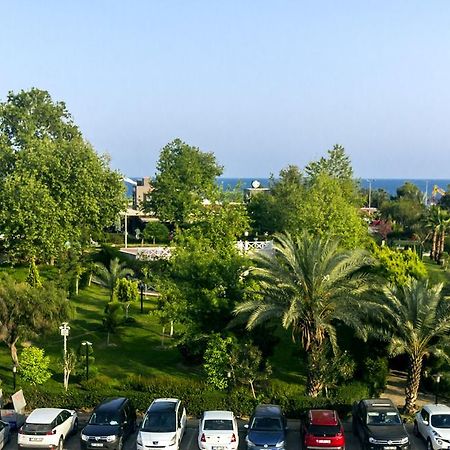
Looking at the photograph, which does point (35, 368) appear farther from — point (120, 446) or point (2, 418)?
point (120, 446)

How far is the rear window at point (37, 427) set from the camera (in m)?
20.8

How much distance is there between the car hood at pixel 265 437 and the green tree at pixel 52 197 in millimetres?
27286

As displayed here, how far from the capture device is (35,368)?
1022 inches

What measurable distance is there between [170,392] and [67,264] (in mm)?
20181

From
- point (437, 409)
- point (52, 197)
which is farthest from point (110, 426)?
point (52, 197)

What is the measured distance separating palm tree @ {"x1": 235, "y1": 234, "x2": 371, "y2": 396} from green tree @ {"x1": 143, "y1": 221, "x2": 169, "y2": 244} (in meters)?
39.1

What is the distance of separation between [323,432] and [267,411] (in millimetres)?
2362

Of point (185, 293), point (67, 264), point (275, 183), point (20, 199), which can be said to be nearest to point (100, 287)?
point (67, 264)

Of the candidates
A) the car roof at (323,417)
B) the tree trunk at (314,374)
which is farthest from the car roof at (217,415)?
the tree trunk at (314,374)

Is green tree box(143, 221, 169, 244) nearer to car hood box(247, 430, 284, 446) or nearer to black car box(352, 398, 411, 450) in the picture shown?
black car box(352, 398, 411, 450)

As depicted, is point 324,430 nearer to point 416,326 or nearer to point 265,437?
point 265,437

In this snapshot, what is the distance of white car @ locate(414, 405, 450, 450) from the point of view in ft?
67.3

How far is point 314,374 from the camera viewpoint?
81.8ft

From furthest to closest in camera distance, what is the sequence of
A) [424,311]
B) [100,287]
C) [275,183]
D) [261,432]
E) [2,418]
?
[275,183] → [100,287] → [424,311] → [2,418] → [261,432]
